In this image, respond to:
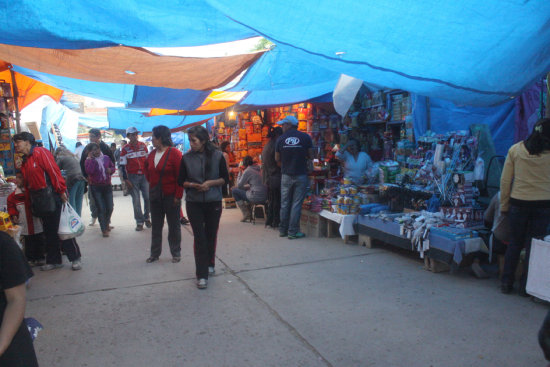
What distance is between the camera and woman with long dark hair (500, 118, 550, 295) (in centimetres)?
366

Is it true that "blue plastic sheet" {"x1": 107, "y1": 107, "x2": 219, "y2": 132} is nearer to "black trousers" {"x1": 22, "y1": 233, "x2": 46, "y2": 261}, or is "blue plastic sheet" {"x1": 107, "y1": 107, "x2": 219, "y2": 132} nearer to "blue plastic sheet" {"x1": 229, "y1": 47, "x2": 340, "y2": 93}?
"blue plastic sheet" {"x1": 229, "y1": 47, "x2": 340, "y2": 93}

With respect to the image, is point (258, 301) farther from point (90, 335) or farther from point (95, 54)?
point (95, 54)

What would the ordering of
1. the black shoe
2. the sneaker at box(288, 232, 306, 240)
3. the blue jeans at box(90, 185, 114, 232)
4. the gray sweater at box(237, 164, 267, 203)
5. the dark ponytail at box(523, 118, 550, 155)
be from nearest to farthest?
the dark ponytail at box(523, 118, 550, 155) → the black shoe → the sneaker at box(288, 232, 306, 240) → the blue jeans at box(90, 185, 114, 232) → the gray sweater at box(237, 164, 267, 203)

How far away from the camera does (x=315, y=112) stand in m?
8.80

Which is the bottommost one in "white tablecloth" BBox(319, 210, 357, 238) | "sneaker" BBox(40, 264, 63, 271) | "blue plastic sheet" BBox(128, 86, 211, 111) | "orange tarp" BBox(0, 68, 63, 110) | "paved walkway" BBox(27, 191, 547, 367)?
"sneaker" BBox(40, 264, 63, 271)

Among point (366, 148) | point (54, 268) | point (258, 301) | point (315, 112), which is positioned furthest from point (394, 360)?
point (315, 112)

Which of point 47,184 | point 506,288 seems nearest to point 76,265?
point 47,184

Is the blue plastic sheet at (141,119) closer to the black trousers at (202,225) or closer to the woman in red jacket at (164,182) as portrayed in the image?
the woman in red jacket at (164,182)

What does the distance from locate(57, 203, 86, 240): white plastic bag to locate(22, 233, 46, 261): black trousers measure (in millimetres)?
659

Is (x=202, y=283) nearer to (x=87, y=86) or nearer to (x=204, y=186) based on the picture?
(x=204, y=186)

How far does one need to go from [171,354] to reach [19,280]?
1.73 meters

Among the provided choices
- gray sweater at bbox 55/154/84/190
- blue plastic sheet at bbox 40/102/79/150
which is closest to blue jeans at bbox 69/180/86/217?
gray sweater at bbox 55/154/84/190

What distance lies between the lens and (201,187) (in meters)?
4.19

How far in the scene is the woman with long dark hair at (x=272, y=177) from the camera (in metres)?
7.03
